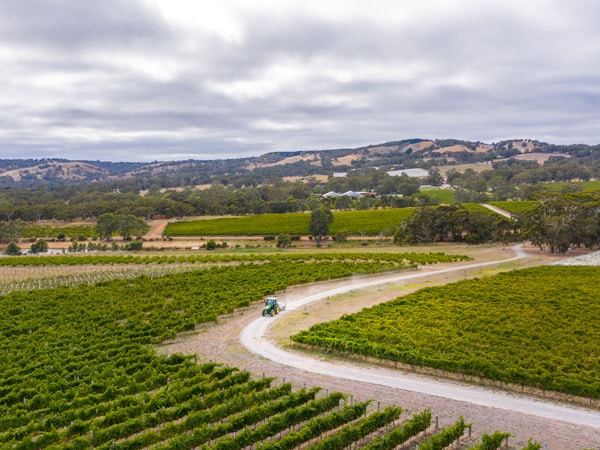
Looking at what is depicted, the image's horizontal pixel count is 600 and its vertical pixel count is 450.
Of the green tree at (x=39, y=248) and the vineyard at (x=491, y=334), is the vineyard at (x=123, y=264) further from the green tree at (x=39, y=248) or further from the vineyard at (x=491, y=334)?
the vineyard at (x=491, y=334)

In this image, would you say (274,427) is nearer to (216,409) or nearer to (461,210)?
(216,409)

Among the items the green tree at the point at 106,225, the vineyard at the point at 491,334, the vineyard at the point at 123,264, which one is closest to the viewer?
the vineyard at the point at 491,334

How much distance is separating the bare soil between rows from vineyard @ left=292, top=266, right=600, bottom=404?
2.09m

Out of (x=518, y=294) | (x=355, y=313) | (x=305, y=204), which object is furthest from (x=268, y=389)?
(x=305, y=204)

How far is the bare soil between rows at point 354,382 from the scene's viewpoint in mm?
20281

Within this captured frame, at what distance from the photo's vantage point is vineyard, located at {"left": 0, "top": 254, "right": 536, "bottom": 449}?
1908cm

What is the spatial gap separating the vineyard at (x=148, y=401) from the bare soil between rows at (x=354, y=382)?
1472 millimetres

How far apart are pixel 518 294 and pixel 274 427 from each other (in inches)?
1353

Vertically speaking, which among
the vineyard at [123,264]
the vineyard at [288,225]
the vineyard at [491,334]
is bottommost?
the vineyard at [123,264]

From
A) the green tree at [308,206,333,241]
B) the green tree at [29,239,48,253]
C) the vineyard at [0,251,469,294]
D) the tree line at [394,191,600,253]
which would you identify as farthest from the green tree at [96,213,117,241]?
the tree line at [394,191,600,253]

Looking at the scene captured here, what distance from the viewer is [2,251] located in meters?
99.4

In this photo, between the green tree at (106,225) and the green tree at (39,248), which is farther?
the green tree at (106,225)

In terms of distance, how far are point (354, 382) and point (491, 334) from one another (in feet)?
41.6

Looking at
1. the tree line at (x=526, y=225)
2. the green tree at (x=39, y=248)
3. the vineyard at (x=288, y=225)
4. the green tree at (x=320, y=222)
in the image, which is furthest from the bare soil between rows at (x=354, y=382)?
the green tree at (x=39, y=248)
